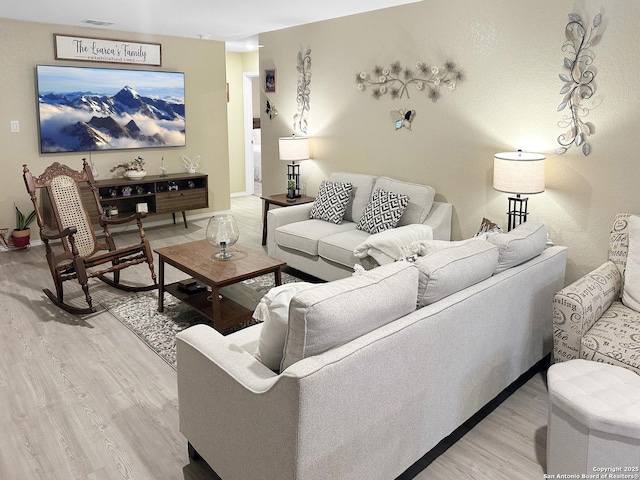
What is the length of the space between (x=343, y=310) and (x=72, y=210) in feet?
11.1

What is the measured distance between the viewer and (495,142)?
13.2 ft

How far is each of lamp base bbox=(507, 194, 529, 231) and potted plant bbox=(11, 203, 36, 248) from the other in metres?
4.88

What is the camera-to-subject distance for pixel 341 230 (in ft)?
14.9

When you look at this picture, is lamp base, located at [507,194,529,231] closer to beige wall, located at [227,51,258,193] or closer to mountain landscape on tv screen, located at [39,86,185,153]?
mountain landscape on tv screen, located at [39,86,185,153]

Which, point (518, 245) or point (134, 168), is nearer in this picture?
point (518, 245)

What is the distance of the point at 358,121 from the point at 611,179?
96.9 inches

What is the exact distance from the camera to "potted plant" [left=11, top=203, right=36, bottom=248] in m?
5.49

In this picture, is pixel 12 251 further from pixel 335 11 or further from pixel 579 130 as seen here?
pixel 579 130

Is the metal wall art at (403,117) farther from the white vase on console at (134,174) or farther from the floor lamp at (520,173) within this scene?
the white vase on console at (134,174)

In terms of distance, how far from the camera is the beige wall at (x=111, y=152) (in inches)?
213

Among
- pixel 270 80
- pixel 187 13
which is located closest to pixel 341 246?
pixel 187 13

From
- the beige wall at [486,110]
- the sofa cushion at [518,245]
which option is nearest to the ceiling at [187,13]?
the beige wall at [486,110]

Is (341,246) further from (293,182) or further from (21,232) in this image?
(21,232)

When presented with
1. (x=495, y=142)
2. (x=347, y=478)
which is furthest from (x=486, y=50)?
(x=347, y=478)
